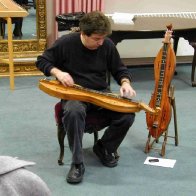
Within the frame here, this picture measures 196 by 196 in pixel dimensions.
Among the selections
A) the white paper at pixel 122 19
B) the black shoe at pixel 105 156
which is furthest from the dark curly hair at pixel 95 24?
the white paper at pixel 122 19

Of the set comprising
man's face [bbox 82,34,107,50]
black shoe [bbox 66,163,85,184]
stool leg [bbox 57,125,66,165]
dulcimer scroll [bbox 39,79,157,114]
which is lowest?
black shoe [bbox 66,163,85,184]

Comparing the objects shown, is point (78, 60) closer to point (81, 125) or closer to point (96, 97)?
point (96, 97)

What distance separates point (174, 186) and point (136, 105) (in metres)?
0.52

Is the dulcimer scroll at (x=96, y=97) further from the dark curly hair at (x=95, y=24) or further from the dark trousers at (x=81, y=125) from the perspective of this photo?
the dark curly hair at (x=95, y=24)

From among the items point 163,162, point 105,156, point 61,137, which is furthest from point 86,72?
point 163,162

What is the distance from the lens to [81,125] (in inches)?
92.0

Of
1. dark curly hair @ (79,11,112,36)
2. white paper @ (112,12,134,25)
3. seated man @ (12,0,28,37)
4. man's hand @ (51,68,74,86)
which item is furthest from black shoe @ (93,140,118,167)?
seated man @ (12,0,28,37)

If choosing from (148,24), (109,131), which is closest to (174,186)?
(109,131)

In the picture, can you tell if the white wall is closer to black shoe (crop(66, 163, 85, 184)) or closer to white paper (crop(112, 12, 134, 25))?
white paper (crop(112, 12, 134, 25))

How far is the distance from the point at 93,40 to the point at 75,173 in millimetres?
777

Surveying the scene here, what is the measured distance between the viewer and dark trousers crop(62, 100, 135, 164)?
2.32m

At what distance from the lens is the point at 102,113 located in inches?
98.8

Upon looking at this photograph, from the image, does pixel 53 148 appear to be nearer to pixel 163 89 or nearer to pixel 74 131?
pixel 74 131

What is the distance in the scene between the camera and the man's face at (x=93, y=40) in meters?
2.38
